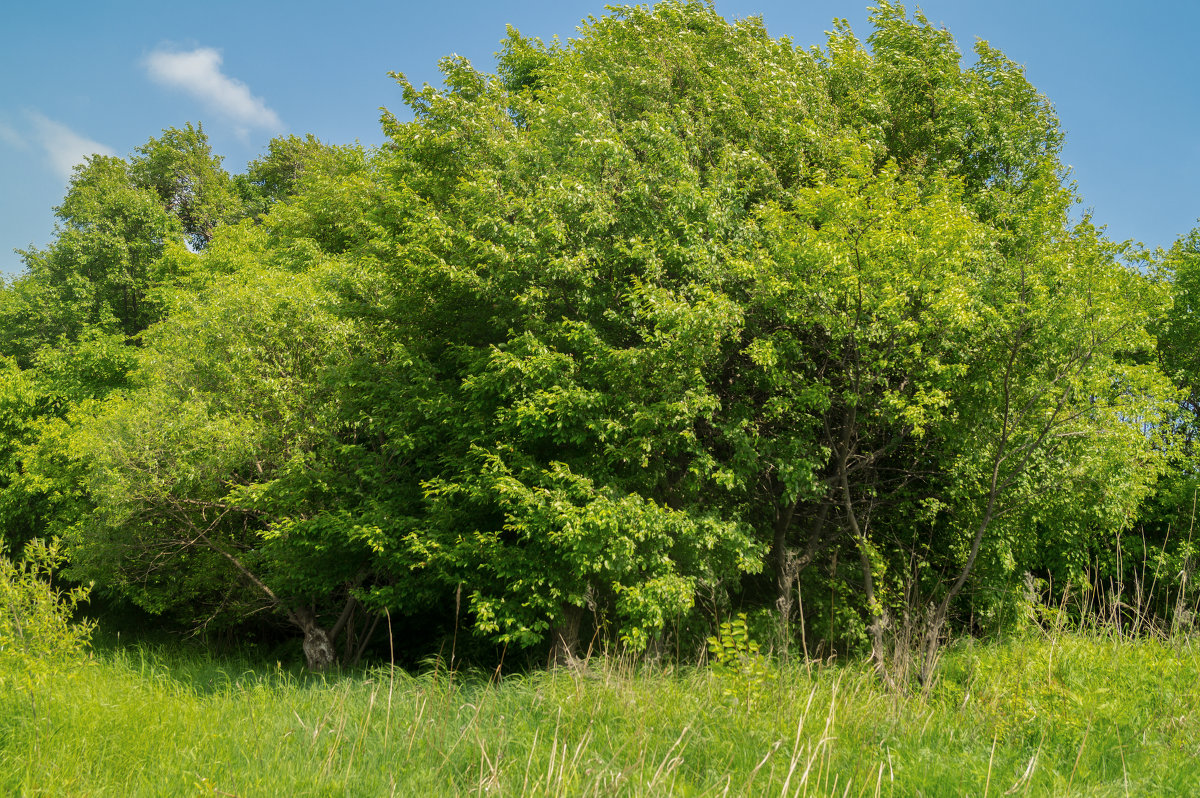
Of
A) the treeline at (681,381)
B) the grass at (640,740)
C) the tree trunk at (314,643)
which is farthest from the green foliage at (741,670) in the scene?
the tree trunk at (314,643)

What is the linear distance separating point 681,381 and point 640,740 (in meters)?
6.40

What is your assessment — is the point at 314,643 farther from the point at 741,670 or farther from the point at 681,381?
the point at 741,670

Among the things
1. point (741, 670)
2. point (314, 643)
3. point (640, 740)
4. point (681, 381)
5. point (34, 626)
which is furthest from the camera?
point (314, 643)

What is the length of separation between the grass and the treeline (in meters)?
1.88

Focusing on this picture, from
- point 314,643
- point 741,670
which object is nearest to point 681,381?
point 741,670

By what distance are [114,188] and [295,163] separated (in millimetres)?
7730

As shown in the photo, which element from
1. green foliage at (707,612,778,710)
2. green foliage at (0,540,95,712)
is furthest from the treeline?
green foliage at (0,540,95,712)

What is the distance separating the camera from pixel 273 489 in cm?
1334

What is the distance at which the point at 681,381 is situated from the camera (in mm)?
10172

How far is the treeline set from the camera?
32.8ft

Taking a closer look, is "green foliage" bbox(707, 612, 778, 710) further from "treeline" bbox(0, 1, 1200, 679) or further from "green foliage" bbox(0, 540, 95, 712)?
"green foliage" bbox(0, 540, 95, 712)

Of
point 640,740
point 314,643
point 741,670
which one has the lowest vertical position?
point 314,643

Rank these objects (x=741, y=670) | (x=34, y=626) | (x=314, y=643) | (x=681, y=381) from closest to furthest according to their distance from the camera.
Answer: (x=741, y=670), (x=34, y=626), (x=681, y=381), (x=314, y=643)

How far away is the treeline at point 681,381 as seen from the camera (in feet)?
32.8
